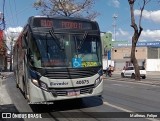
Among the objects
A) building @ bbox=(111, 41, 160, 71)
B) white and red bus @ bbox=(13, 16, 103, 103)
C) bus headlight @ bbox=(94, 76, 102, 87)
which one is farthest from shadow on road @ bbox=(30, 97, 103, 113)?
building @ bbox=(111, 41, 160, 71)

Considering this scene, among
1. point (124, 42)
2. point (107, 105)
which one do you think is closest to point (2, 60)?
point (124, 42)

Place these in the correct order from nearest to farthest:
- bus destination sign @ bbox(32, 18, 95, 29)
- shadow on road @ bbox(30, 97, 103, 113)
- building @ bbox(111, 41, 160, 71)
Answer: bus destination sign @ bbox(32, 18, 95, 29) → shadow on road @ bbox(30, 97, 103, 113) → building @ bbox(111, 41, 160, 71)

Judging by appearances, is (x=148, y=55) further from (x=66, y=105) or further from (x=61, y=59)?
(x=61, y=59)

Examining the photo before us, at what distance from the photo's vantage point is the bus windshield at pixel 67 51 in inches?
463

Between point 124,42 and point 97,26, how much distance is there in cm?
8230

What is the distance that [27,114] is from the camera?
11.7 m

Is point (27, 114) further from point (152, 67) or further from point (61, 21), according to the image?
point (152, 67)

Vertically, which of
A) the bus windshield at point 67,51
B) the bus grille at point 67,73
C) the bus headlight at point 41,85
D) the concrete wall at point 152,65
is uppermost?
the bus windshield at point 67,51

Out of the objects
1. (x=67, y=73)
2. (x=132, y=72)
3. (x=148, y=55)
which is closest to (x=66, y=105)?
(x=67, y=73)

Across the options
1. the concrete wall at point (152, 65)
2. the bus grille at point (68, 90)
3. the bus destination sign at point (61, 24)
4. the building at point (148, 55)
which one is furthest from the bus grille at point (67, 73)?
the concrete wall at point (152, 65)

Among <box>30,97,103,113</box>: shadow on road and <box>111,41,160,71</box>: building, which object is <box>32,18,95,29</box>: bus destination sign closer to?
<box>30,97,103,113</box>: shadow on road

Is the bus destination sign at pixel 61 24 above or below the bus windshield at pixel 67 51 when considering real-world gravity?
above

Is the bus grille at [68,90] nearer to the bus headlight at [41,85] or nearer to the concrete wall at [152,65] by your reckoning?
the bus headlight at [41,85]

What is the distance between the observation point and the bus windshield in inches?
463
